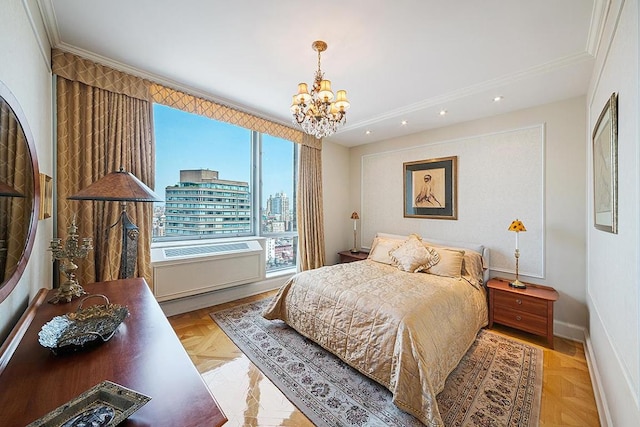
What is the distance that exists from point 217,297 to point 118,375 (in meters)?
2.79

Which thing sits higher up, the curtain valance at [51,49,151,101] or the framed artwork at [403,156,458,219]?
the curtain valance at [51,49,151,101]

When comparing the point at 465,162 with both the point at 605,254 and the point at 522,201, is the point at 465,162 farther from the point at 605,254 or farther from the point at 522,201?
the point at 605,254

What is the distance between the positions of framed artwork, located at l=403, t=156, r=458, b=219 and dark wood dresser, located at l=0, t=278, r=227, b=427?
11.8 feet

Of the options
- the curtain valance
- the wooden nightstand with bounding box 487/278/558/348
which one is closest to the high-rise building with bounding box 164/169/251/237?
the curtain valance

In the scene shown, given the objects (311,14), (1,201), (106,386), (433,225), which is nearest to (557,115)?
(433,225)

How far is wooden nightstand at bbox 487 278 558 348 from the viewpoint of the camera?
253 cm

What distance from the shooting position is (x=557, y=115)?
2.84m

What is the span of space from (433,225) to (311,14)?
3.13 meters

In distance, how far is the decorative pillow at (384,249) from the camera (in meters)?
3.52

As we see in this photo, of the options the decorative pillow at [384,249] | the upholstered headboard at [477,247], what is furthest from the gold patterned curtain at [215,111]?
the upholstered headboard at [477,247]

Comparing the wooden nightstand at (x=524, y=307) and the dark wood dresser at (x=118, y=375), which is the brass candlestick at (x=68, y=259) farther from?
the wooden nightstand at (x=524, y=307)

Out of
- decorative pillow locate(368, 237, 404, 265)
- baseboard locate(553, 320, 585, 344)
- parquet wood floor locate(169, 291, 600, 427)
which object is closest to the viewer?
parquet wood floor locate(169, 291, 600, 427)

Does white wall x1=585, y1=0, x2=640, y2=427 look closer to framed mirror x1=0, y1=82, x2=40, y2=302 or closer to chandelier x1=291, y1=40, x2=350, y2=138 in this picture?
chandelier x1=291, y1=40, x2=350, y2=138

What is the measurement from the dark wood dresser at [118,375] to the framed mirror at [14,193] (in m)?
0.26
